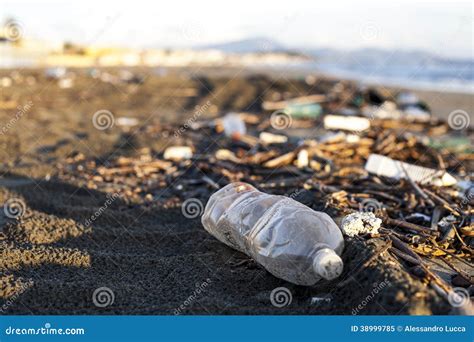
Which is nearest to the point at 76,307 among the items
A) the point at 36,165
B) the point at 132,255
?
the point at 132,255

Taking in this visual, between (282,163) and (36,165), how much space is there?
4.04m

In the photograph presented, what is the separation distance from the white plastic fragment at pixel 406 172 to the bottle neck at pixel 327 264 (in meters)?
3.05

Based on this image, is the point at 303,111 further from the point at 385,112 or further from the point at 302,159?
the point at 302,159

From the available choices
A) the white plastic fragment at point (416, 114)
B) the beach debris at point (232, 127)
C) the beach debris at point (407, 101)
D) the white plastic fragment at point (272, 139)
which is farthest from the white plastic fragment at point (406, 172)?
the beach debris at point (407, 101)

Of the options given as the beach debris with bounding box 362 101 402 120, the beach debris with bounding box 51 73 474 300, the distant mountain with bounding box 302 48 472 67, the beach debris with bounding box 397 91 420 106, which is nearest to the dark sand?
the beach debris with bounding box 51 73 474 300

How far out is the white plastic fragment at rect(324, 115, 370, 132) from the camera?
10951 millimetres

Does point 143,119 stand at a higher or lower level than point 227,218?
lower

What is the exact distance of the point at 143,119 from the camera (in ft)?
48.8

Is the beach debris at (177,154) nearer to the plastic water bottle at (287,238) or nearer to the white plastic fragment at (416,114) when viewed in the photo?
the plastic water bottle at (287,238)

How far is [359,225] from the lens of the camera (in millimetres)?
4422

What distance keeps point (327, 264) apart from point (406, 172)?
3275 mm

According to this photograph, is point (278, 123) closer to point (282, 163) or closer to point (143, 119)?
point (143, 119)

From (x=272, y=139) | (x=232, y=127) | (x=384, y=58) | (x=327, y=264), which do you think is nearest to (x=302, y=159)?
(x=272, y=139)

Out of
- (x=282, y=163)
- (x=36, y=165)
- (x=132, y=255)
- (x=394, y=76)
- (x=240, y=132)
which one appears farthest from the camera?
(x=394, y=76)
